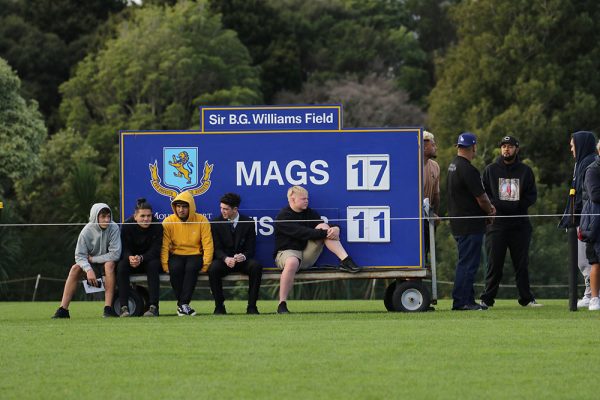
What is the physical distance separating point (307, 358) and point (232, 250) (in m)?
6.61

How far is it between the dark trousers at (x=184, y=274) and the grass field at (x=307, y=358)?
1839mm

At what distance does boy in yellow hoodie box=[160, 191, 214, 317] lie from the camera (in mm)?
17578

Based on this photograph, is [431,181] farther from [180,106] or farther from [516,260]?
[180,106]

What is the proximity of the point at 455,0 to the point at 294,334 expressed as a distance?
74.0 meters

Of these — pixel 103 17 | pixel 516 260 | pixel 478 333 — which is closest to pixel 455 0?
pixel 103 17

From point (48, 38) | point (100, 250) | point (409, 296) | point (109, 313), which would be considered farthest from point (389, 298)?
point (48, 38)

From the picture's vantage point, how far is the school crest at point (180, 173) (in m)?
18.2

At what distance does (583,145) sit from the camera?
1811 centimetres

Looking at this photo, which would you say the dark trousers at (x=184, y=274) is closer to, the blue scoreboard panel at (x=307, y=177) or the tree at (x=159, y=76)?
the blue scoreboard panel at (x=307, y=177)

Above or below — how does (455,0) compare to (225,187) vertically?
above

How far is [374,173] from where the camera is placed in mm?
→ 18031

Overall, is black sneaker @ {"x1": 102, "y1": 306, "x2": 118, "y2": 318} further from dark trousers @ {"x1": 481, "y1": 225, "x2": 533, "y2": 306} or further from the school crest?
dark trousers @ {"x1": 481, "y1": 225, "x2": 533, "y2": 306}

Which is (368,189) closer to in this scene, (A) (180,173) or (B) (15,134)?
(A) (180,173)

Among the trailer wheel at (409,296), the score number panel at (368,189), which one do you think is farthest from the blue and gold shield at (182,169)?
the trailer wheel at (409,296)
